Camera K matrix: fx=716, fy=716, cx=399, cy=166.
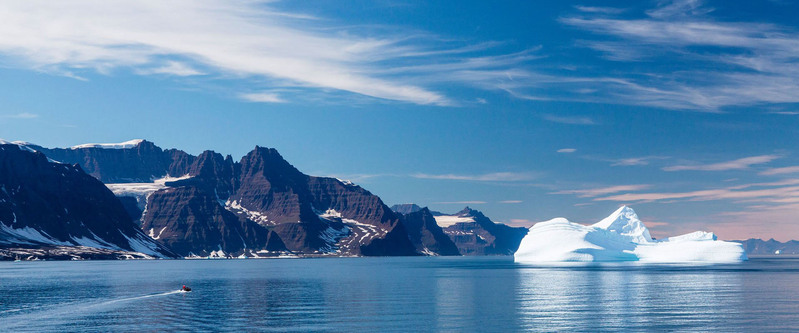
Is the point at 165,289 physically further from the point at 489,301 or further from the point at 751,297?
the point at 751,297

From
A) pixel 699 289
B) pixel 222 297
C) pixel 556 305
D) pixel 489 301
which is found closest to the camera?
pixel 556 305

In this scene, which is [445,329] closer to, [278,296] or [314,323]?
[314,323]

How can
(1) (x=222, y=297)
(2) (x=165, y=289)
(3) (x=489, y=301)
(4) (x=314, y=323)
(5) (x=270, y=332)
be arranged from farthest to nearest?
(2) (x=165, y=289)
(1) (x=222, y=297)
(3) (x=489, y=301)
(4) (x=314, y=323)
(5) (x=270, y=332)

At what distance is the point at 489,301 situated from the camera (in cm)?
9538

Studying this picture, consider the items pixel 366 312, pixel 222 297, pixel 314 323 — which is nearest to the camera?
pixel 314 323

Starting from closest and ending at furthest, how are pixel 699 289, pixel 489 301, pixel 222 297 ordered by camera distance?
pixel 489 301 → pixel 222 297 → pixel 699 289

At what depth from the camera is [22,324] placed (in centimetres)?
7138

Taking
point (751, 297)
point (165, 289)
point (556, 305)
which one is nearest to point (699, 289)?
point (751, 297)

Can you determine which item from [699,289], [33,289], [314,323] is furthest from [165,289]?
[699,289]

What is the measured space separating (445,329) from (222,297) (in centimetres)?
5085

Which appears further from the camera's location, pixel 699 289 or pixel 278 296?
pixel 699 289

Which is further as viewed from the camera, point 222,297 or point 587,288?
point 587,288

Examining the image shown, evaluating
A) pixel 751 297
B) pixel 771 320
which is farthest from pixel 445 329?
pixel 751 297

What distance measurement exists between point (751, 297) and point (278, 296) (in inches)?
2693
